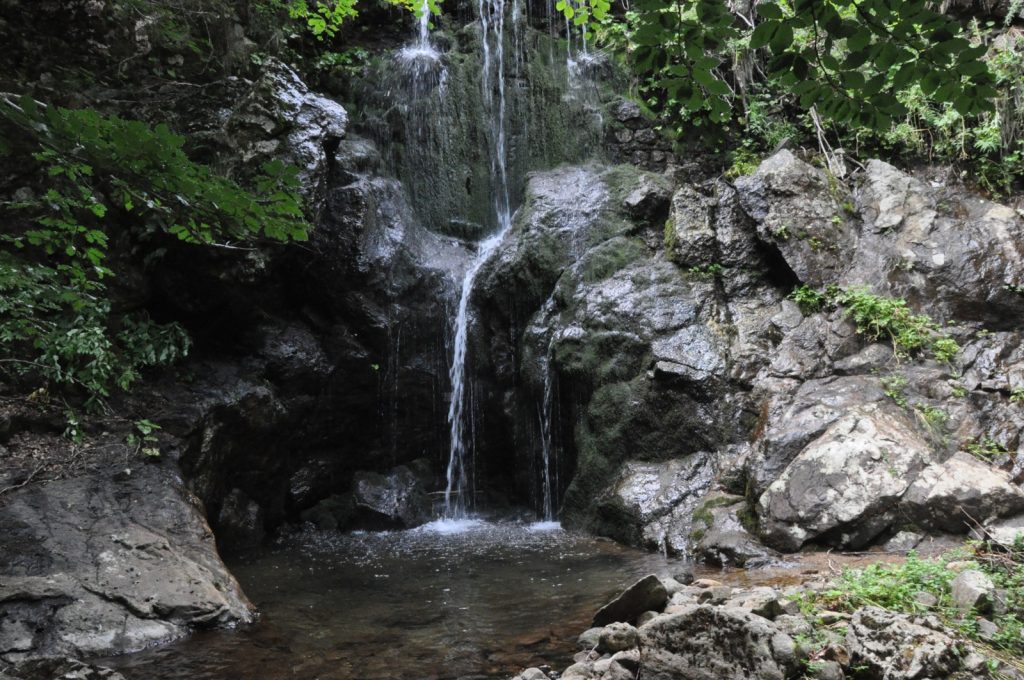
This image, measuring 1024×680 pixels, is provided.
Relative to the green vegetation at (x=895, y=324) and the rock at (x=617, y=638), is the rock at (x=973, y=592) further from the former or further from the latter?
the green vegetation at (x=895, y=324)

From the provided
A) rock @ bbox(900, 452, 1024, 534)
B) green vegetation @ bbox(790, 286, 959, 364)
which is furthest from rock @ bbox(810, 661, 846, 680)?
green vegetation @ bbox(790, 286, 959, 364)

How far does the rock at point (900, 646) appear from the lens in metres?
2.79

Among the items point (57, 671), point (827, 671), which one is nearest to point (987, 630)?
point (827, 671)

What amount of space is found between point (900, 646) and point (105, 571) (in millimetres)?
5243

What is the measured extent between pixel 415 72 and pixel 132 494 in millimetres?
9226

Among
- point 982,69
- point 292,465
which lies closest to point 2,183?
point 292,465

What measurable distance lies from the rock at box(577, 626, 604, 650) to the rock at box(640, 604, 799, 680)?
92 cm

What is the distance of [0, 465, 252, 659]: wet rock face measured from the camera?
4359 millimetres

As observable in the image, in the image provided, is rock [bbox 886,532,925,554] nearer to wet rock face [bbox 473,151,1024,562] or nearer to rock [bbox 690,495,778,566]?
wet rock face [bbox 473,151,1024,562]

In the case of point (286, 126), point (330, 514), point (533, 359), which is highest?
point (286, 126)

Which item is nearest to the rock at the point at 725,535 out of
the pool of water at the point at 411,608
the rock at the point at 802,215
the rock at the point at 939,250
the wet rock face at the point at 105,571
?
the pool of water at the point at 411,608

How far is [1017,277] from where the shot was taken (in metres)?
7.18

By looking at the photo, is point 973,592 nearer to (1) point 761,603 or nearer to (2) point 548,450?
(1) point 761,603

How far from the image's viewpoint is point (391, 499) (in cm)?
948
